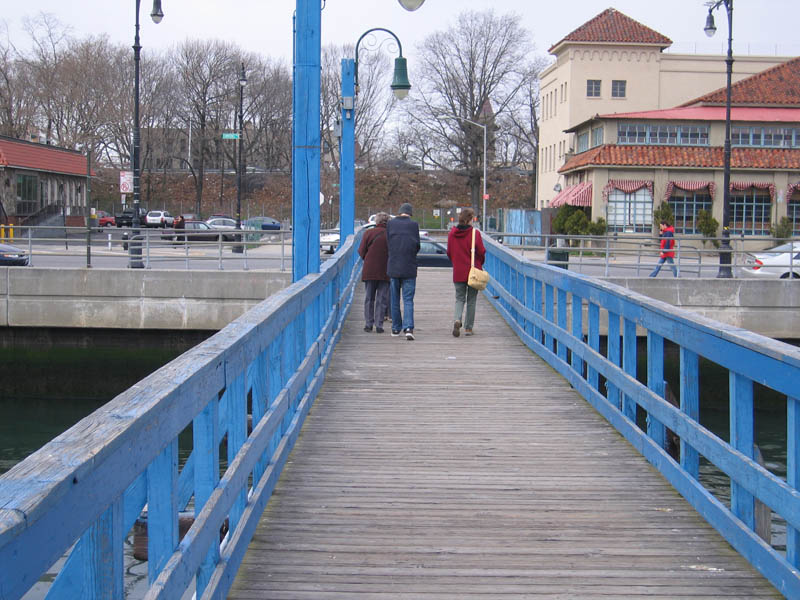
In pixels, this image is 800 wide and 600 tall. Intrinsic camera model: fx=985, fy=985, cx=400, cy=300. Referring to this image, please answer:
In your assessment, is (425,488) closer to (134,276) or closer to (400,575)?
(400,575)

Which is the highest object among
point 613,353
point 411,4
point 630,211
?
point 411,4

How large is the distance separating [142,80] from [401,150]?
24.4m

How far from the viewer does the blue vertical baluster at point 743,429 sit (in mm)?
4844

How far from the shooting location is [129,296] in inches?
836

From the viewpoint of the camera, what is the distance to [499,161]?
90562mm

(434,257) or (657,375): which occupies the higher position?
(434,257)

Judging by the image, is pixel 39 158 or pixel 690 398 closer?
pixel 690 398

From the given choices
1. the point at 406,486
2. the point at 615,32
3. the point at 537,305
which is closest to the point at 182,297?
the point at 537,305

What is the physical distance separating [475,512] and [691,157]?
4692cm

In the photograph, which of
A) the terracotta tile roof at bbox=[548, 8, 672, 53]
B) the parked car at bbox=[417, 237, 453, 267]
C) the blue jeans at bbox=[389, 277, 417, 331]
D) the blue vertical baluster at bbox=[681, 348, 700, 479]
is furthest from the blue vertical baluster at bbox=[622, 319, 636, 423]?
the terracotta tile roof at bbox=[548, 8, 672, 53]

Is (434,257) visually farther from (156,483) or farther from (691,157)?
(691,157)

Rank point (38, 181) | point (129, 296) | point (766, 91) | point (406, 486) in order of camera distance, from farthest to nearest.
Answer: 1. point (38, 181)
2. point (766, 91)
3. point (129, 296)
4. point (406, 486)

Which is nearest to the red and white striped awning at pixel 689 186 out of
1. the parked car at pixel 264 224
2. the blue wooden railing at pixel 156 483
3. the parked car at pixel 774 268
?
the parked car at pixel 774 268

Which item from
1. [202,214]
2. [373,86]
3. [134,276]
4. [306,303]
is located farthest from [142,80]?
[306,303]
